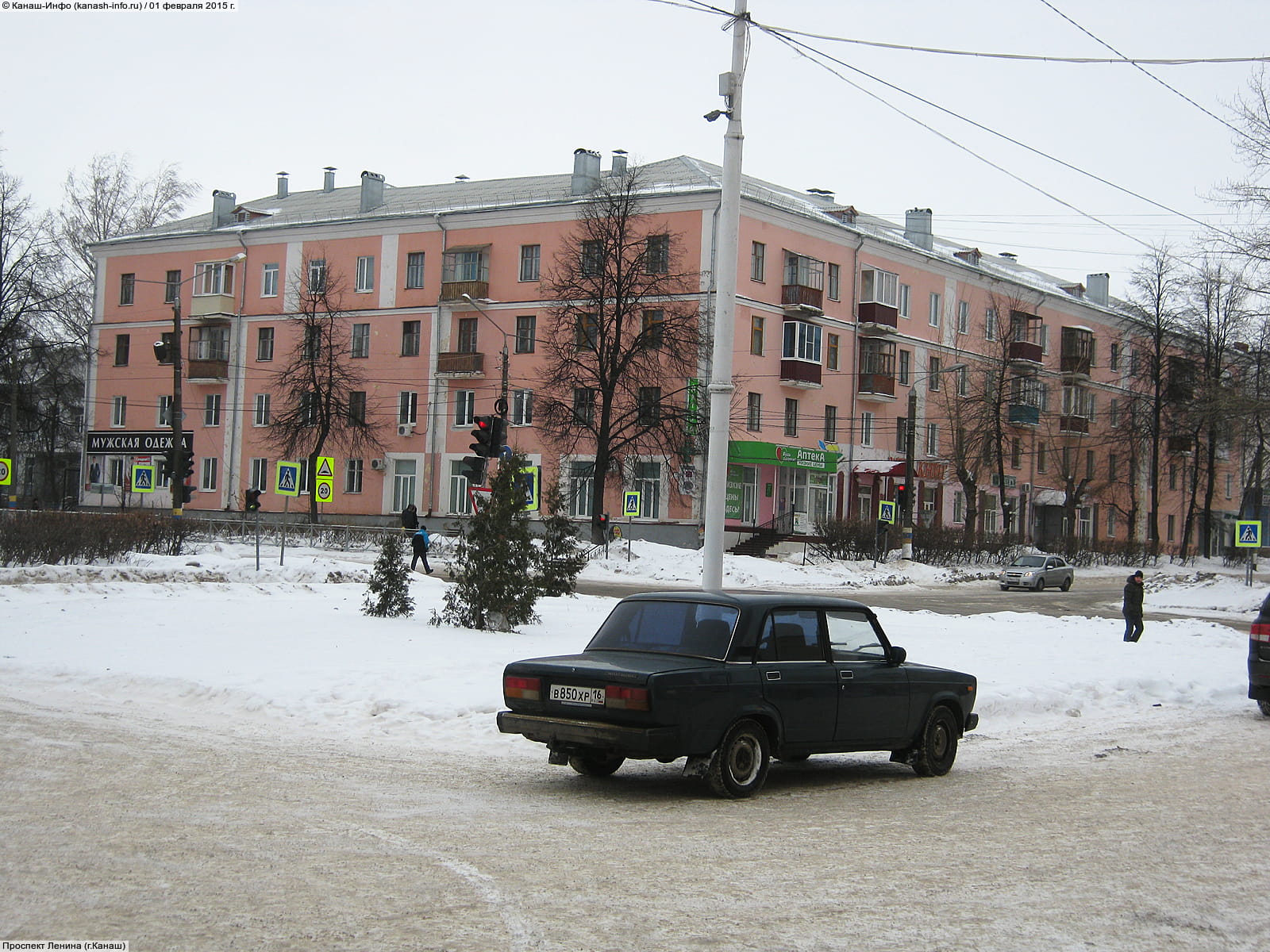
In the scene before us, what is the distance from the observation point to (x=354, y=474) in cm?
6012

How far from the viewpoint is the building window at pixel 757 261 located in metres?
53.3

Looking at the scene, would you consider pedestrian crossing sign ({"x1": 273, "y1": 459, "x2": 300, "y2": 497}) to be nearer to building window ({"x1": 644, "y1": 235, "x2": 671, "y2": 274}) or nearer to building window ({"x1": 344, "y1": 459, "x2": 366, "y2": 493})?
building window ({"x1": 644, "y1": 235, "x2": 671, "y2": 274})

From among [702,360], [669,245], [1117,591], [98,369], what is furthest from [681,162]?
[98,369]

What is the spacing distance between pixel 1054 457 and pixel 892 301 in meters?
18.5

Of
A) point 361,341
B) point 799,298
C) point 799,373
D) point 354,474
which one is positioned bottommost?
point 354,474

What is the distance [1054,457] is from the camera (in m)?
72.8

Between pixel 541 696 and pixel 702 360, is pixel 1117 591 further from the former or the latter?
pixel 541 696

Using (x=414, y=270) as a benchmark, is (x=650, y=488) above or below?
below

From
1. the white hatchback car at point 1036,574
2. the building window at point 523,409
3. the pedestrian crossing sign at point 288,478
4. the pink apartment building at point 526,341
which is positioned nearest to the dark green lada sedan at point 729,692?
the pedestrian crossing sign at point 288,478

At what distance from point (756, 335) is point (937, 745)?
44.2 meters

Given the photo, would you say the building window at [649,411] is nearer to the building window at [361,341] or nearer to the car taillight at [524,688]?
the building window at [361,341]

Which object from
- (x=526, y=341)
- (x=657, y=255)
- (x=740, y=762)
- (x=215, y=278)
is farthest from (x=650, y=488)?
(x=740, y=762)

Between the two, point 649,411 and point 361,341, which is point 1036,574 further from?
point 361,341

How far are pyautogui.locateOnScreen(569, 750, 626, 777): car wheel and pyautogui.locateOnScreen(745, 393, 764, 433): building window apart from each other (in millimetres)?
43985
